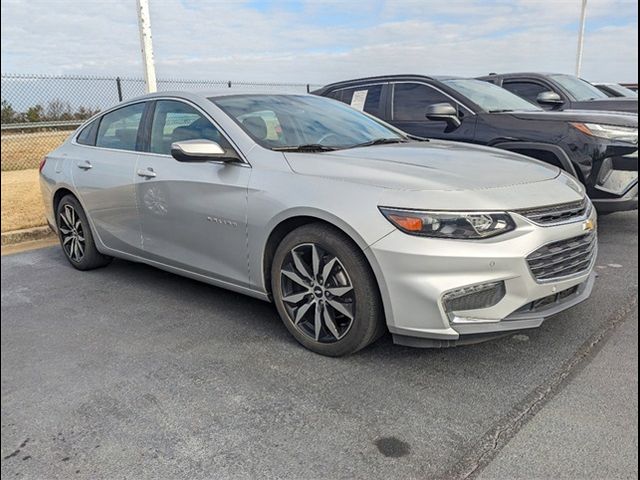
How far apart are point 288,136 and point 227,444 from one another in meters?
2.06

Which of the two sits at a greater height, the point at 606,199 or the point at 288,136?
the point at 288,136

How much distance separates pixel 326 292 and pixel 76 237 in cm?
285

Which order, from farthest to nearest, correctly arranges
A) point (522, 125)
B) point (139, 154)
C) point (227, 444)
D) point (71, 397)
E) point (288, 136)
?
1. point (522, 125)
2. point (139, 154)
3. point (288, 136)
4. point (71, 397)
5. point (227, 444)

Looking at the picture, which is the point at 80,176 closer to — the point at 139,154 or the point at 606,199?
the point at 139,154

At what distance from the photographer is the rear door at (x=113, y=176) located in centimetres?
427

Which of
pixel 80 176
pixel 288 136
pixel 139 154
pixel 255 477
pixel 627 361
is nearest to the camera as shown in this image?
pixel 255 477

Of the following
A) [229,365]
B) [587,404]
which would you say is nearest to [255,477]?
[229,365]

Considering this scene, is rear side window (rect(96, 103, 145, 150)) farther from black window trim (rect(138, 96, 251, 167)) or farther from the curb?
the curb

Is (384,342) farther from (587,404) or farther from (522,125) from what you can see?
(522,125)

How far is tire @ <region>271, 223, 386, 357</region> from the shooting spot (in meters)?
2.95

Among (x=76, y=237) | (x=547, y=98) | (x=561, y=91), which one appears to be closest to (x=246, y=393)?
(x=76, y=237)

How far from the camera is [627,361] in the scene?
3.06 m

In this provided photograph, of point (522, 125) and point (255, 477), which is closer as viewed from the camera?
point (255, 477)

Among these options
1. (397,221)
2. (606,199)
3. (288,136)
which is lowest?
(606,199)
